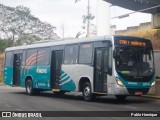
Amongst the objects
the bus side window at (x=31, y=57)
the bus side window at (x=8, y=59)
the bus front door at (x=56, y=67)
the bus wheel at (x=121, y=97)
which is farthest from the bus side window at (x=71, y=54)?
the bus side window at (x=8, y=59)

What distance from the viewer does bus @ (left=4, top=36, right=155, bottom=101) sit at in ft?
54.4

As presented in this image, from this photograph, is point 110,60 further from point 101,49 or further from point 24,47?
point 24,47

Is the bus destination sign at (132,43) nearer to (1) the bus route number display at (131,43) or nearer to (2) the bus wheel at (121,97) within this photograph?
(1) the bus route number display at (131,43)

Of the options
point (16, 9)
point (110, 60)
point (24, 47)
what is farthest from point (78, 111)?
point (16, 9)

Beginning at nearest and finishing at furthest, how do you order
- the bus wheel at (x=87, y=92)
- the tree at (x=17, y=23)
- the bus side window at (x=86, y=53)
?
the bus wheel at (x=87, y=92) < the bus side window at (x=86, y=53) < the tree at (x=17, y=23)

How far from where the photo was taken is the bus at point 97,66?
54.4 ft

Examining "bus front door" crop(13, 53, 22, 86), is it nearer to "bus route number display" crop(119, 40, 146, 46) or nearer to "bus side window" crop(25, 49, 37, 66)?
"bus side window" crop(25, 49, 37, 66)

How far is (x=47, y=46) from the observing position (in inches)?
864

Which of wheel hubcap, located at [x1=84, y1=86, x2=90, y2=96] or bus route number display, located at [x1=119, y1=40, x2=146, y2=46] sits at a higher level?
bus route number display, located at [x1=119, y1=40, x2=146, y2=46]

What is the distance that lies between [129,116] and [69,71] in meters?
8.10

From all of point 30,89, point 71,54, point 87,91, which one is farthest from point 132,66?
point 30,89

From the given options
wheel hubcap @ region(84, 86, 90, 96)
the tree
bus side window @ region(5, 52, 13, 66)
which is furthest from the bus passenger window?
the tree

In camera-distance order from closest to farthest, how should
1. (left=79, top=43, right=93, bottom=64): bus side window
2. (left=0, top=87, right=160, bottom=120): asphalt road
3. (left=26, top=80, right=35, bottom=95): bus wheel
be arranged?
1. (left=0, top=87, right=160, bottom=120): asphalt road
2. (left=79, top=43, right=93, bottom=64): bus side window
3. (left=26, top=80, right=35, bottom=95): bus wheel

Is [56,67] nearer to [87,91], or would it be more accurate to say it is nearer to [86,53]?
[86,53]
